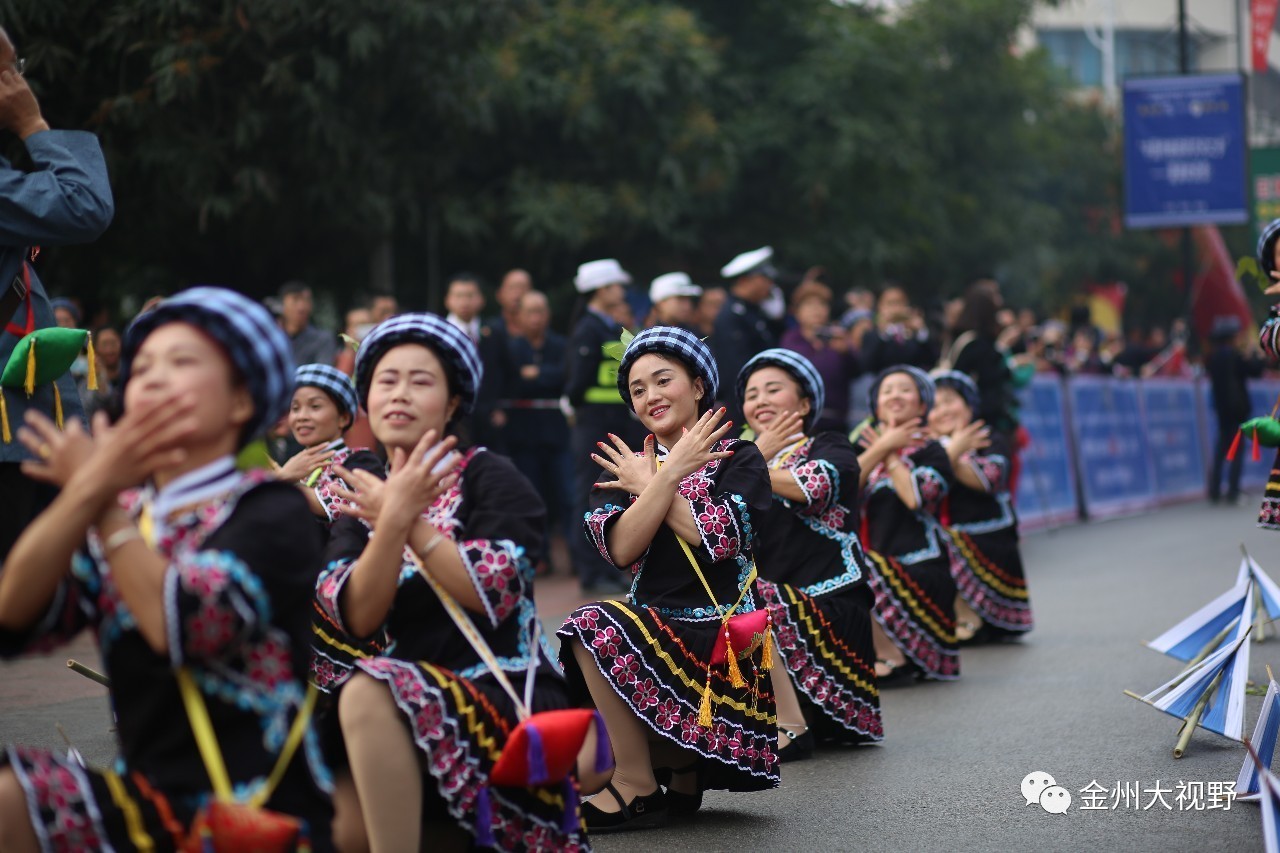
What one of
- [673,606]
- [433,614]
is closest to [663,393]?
[673,606]

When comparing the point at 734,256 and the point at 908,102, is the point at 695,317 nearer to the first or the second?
the point at 734,256

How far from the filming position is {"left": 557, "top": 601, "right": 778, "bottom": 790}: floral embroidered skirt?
527 cm

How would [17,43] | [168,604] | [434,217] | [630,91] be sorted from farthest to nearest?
[630,91] < [434,217] < [17,43] < [168,604]

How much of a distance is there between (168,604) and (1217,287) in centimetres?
2538

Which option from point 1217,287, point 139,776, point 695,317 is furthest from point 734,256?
point 139,776

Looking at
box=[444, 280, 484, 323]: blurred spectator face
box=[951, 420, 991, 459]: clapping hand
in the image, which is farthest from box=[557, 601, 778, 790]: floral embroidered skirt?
box=[444, 280, 484, 323]: blurred spectator face

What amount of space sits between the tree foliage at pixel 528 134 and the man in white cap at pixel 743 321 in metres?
2.88

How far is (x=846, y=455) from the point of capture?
7.09 metres

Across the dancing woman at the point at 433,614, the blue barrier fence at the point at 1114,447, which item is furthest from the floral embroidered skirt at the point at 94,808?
the blue barrier fence at the point at 1114,447

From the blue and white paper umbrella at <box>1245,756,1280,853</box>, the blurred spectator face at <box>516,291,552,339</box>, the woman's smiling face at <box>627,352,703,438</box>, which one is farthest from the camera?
the blurred spectator face at <box>516,291,552,339</box>

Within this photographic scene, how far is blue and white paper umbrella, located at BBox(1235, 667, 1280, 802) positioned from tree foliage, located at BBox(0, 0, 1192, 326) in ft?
27.8

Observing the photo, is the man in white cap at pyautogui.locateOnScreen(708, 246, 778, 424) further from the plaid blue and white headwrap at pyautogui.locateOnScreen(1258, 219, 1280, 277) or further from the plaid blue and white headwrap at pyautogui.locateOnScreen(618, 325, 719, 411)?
the plaid blue and white headwrap at pyautogui.locateOnScreen(618, 325, 719, 411)

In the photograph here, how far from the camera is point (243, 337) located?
325 cm

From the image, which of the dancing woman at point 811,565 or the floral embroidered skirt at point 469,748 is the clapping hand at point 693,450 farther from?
the floral embroidered skirt at point 469,748
